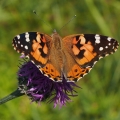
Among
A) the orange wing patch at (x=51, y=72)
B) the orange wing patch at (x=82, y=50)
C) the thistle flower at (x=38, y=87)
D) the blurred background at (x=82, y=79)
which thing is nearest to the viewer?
the orange wing patch at (x=51, y=72)

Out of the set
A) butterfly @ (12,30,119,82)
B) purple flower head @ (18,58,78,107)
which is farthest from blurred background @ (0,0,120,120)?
butterfly @ (12,30,119,82)

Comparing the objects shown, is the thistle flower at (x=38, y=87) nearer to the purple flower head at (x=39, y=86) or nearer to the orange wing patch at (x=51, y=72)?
the purple flower head at (x=39, y=86)

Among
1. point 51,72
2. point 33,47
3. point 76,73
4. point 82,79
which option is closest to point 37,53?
point 33,47

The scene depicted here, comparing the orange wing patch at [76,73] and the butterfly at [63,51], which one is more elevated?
the butterfly at [63,51]

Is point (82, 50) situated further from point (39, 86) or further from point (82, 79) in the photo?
point (82, 79)

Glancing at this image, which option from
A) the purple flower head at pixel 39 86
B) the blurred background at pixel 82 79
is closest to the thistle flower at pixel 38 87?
the purple flower head at pixel 39 86

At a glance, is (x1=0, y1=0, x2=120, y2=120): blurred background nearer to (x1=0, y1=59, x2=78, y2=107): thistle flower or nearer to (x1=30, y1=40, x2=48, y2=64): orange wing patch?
(x1=0, y1=59, x2=78, y2=107): thistle flower

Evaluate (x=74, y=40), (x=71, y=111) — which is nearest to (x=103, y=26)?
(x=71, y=111)

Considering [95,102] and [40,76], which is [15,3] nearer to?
[95,102]
